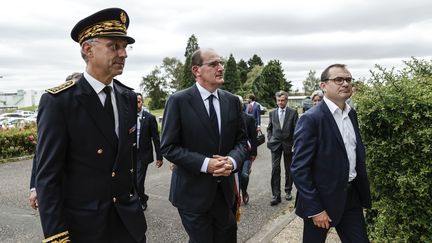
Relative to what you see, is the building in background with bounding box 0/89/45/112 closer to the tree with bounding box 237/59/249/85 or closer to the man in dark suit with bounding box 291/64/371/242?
the tree with bounding box 237/59/249/85

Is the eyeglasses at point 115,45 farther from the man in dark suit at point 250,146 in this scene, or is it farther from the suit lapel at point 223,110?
the man in dark suit at point 250,146

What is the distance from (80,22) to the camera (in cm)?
241

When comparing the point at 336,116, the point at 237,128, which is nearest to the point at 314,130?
the point at 336,116

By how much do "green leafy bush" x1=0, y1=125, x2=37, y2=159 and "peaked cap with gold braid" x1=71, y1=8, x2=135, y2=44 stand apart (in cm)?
1133

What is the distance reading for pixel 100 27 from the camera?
2408mm

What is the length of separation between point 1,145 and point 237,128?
11.2 m

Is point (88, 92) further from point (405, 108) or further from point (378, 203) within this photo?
point (378, 203)

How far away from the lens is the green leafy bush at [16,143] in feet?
39.3

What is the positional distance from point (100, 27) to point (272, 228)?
4035 mm

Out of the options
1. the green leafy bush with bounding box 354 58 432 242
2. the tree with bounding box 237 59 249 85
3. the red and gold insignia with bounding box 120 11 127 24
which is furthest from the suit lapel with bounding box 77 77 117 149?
the tree with bounding box 237 59 249 85

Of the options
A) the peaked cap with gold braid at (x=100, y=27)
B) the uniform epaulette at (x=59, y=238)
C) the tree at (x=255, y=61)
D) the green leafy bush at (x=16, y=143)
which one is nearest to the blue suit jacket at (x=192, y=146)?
the peaked cap with gold braid at (x=100, y=27)

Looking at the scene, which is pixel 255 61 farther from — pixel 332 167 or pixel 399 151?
pixel 332 167

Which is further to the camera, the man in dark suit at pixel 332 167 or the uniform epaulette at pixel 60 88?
the man in dark suit at pixel 332 167

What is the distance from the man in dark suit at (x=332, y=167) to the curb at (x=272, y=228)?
5.41 feet
